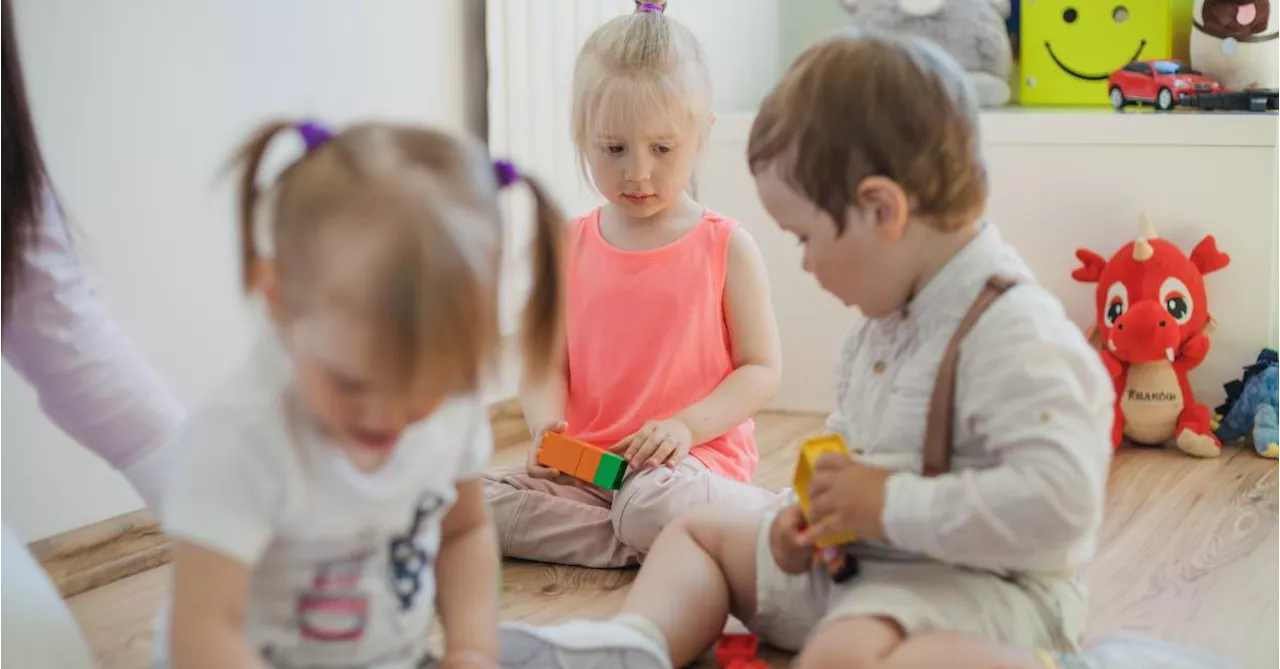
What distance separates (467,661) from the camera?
935 mm

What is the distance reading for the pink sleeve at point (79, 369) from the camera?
1162 mm

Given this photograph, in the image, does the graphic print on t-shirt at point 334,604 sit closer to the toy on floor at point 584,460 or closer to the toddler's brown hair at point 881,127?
the toddler's brown hair at point 881,127

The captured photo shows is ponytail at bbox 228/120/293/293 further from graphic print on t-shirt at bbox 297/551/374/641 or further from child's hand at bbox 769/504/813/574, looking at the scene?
child's hand at bbox 769/504/813/574

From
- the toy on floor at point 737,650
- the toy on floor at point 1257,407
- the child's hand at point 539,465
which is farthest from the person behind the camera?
the toy on floor at point 1257,407

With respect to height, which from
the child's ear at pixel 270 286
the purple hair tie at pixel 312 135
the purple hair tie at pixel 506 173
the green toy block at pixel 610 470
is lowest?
the green toy block at pixel 610 470

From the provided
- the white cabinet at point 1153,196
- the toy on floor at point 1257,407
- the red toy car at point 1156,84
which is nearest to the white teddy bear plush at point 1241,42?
the red toy car at point 1156,84

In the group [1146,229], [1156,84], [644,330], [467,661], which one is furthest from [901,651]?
[1156,84]

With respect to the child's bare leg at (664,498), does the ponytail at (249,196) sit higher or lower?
higher

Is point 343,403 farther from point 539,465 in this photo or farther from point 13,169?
point 539,465

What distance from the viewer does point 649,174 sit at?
151 centimetres

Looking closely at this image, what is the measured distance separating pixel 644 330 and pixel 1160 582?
1.90 feet

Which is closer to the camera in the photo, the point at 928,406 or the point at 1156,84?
the point at 928,406

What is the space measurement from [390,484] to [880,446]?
1.29 feet

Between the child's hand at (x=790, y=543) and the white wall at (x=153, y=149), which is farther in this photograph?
the white wall at (x=153, y=149)
